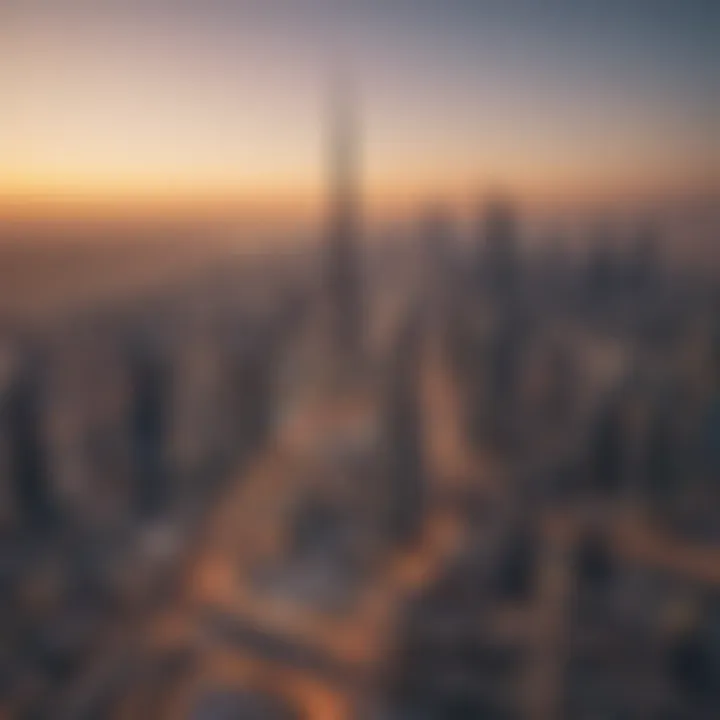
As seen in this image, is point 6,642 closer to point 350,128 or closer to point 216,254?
point 216,254


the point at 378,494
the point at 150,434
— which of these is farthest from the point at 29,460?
the point at 378,494

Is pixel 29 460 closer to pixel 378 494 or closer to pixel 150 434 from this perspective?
pixel 150 434

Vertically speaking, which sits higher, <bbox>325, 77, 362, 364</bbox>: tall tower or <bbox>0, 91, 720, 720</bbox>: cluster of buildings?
<bbox>325, 77, 362, 364</bbox>: tall tower

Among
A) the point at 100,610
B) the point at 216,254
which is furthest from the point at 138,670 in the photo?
the point at 216,254

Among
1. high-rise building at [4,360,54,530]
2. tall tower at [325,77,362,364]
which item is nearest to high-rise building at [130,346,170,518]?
high-rise building at [4,360,54,530]

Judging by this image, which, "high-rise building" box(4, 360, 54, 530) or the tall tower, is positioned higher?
the tall tower

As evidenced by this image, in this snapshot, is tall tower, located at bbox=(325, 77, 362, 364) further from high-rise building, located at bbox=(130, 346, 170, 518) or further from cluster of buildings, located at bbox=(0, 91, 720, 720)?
high-rise building, located at bbox=(130, 346, 170, 518)

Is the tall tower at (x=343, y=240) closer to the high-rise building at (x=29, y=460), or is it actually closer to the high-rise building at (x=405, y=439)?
the high-rise building at (x=405, y=439)

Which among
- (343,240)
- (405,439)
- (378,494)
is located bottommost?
(378,494)

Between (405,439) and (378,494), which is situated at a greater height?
(405,439)

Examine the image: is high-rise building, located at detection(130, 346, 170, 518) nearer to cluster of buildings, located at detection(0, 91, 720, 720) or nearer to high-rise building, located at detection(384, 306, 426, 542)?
cluster of buildings, located at detection(0, 91, 720, 720)

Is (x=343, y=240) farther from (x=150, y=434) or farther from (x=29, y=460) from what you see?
(x=29, y=460)
